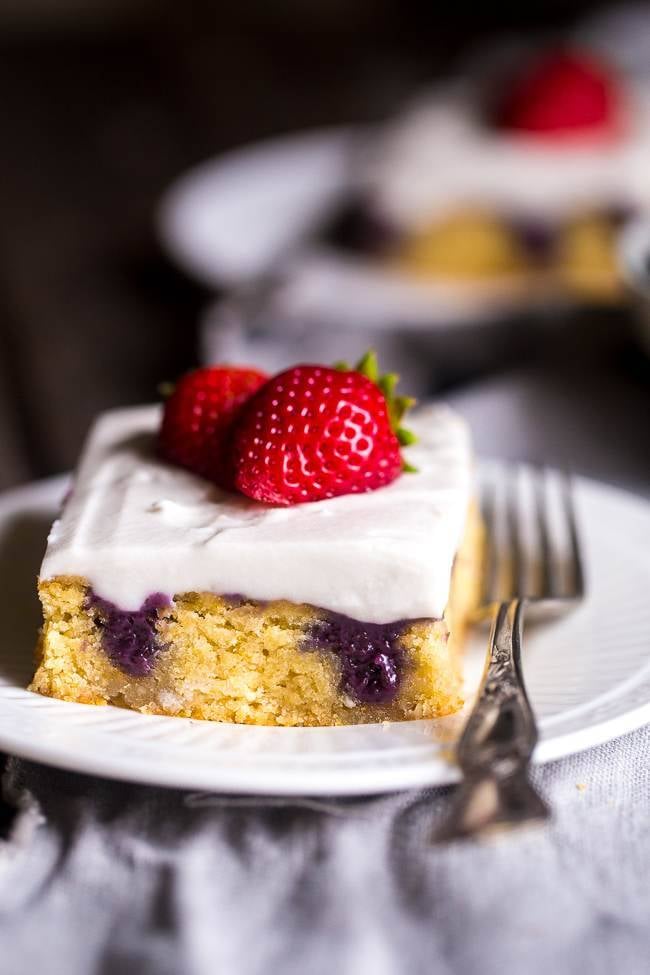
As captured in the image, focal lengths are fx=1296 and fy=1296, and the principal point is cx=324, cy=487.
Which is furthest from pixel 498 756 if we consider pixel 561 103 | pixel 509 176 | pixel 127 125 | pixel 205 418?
pixel 127 125

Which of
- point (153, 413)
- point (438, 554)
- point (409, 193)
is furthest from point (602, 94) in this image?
point (438, 554)

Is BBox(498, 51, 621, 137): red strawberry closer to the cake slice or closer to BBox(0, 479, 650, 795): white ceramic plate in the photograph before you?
BBox(0, 479, 650, 795): white ceramic plate

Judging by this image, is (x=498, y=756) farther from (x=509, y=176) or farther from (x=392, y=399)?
(x=509, y=176)

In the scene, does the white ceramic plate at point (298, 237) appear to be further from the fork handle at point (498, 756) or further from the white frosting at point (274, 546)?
the fork handle at point (498, 756)

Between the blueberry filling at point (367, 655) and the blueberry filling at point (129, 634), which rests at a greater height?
the blueberry filling at point (129, 634)

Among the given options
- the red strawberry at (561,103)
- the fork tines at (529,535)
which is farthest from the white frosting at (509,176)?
the fork tines at (529,535)

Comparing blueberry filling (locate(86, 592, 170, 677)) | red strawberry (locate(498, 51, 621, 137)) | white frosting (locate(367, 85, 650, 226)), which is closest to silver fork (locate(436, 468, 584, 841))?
blueberry filling (locate(86, 592, 170, 677))
